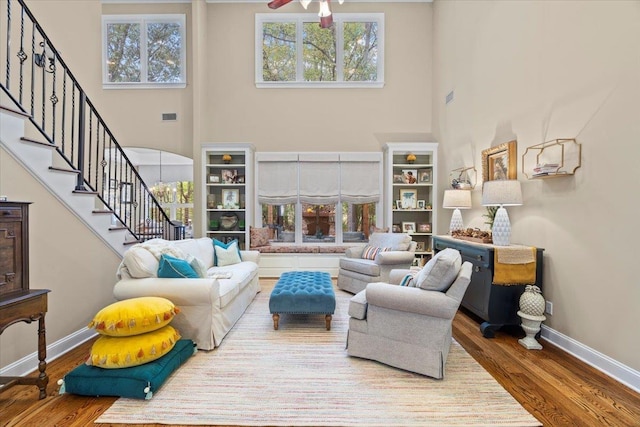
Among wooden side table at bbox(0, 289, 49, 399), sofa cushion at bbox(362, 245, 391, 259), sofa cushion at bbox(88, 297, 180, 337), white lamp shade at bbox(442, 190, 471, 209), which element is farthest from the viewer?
sofa cushion at bbox(362, 245, 391, 259)

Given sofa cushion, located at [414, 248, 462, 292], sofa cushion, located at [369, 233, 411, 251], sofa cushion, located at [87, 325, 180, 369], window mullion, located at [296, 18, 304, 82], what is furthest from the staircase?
window mullion, located at [296, 18, 304, 82]

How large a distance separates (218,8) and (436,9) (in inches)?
165

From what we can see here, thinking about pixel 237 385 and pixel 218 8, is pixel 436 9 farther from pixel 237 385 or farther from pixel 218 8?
pixel 237 385

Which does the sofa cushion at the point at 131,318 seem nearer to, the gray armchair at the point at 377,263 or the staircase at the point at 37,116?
the staircase at the point at 37,116

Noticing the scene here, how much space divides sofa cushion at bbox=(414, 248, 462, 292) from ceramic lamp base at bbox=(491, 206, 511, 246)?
108 cm

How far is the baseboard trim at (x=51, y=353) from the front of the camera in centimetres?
225

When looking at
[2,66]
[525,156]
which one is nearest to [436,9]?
[525,156]

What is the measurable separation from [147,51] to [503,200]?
6.65 metres

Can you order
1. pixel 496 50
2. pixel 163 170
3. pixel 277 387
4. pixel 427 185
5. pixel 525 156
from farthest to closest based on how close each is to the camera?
pixel 163 170
pixel 427 185
pixel 496 50
pixel 525 156
pixel 277 387

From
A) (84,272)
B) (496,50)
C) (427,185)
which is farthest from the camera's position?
(427,185)

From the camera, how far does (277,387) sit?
220 centimetres

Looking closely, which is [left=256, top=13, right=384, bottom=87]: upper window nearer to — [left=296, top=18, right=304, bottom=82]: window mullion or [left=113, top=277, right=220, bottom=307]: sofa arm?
[left=296, top=18, right=304, bottom=82]: window mullion

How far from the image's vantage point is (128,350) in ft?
6.94

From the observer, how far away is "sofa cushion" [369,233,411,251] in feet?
15.2
